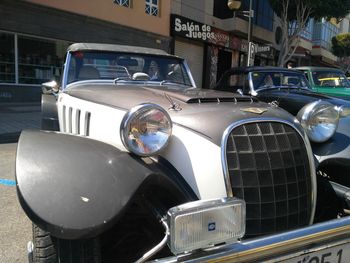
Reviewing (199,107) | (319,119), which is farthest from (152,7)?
(199,107)

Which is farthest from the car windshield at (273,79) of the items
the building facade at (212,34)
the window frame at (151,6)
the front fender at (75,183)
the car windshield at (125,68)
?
the building facade at (212,34)

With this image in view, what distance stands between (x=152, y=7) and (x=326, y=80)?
9.31m

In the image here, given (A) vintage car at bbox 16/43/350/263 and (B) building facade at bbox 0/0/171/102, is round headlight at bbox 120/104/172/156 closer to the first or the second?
(A) vintage car at bbox 16/43/350/263

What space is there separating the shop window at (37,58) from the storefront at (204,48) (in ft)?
19.6

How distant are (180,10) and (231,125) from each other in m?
16.8

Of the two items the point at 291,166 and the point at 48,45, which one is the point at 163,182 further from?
the point at 48,45

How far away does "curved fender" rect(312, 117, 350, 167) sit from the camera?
278 centimetres

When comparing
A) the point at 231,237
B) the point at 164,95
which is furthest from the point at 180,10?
the point at 231,237

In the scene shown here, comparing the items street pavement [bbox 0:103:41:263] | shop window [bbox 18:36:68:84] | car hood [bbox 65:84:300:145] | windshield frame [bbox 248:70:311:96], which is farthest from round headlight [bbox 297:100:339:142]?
shop window [bbox 18:36:68:84]

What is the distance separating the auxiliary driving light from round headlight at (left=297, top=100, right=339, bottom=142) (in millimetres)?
1223

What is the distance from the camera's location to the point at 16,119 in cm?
1016

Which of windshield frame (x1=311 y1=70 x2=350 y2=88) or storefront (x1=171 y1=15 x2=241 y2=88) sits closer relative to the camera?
windshield frame (x1=311 y1=70 x2=350 y2=88)

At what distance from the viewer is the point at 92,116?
280 cm

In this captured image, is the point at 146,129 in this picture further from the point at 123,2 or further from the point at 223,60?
the point at 223,60
